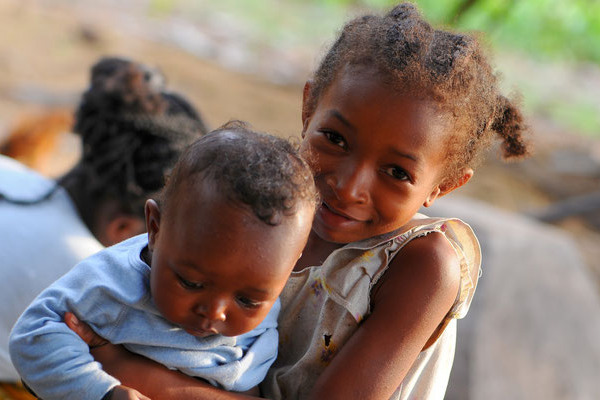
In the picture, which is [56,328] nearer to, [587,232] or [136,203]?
[136,203]

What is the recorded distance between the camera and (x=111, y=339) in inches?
61.6

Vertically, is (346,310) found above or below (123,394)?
above

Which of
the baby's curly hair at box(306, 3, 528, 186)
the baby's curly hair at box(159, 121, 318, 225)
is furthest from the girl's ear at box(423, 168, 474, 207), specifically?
the baby's curly hair at box(159, 121, 318, 225)

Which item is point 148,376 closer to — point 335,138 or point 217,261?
point 217,261

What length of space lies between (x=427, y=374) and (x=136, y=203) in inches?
53.5

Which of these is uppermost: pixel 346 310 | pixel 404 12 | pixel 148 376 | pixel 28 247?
pixel 404 12

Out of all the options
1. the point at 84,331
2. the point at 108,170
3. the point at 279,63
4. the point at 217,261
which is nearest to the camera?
the point at 217,261

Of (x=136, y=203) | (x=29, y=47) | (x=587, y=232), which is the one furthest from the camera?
(x=29, y=47)

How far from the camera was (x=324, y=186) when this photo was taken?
5.44 ft

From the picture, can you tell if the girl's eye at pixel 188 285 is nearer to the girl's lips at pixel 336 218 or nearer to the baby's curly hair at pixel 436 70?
the girl's lips at pixel 336 218

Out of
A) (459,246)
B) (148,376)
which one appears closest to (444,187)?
(459,246)

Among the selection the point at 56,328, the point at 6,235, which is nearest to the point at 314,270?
the point at 56,328

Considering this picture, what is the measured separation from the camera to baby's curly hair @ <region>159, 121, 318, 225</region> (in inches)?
55.7

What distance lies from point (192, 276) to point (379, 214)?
19.2 inches
